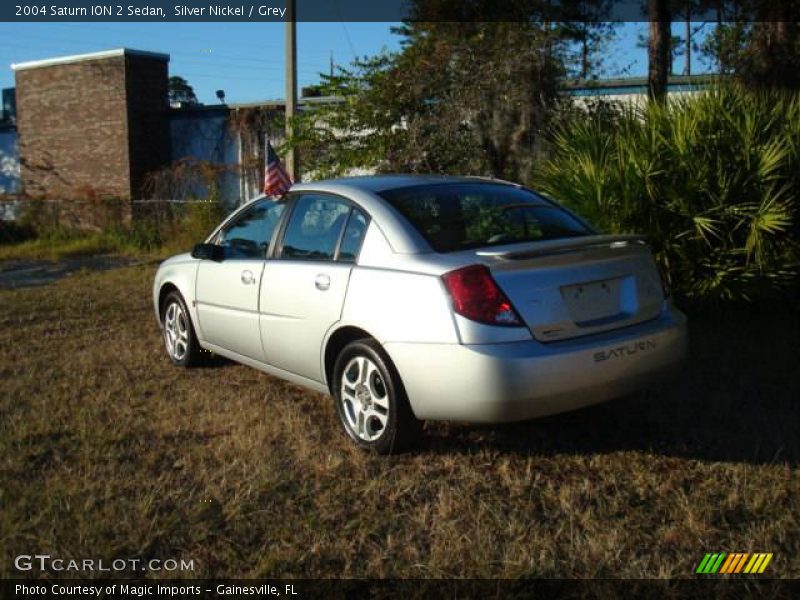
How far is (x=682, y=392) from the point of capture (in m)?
5.50

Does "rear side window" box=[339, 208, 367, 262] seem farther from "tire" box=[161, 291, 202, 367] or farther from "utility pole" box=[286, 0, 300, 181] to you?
"utility pole" box=[286, 0, 300, 181]

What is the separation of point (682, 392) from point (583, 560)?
264cm

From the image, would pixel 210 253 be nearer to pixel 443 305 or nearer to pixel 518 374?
pixel 443 305

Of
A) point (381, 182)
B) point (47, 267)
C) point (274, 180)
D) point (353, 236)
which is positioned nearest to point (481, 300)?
point (353, 236)

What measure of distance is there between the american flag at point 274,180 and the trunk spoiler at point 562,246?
187cm

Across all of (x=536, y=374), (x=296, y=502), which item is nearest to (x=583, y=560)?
(x=536, y=374)

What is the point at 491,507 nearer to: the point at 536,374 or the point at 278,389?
the point at 536,374

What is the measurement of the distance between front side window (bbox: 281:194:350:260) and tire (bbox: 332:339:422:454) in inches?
26.4

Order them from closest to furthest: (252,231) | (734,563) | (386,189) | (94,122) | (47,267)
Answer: (734,563), (386,189), (252,231), (47,267), (94,122)

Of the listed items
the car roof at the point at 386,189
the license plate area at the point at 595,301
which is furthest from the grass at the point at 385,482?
the car roof at the point at 386,189

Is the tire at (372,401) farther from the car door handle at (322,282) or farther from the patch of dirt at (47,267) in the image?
the patch of dirt at (47,267)

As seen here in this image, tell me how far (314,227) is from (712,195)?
3933 millimetres

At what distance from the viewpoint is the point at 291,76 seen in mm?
13664

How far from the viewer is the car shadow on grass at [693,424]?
4422 mm
